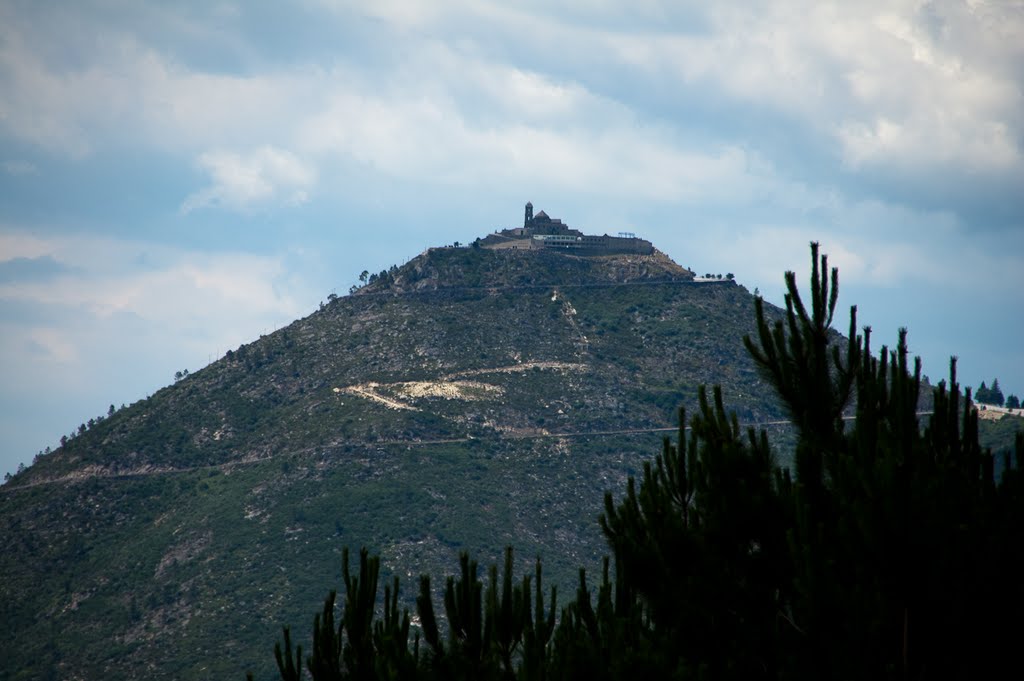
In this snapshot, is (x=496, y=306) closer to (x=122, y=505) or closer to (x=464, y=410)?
(x=464, y=410)

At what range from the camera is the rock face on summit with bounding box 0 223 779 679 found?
4363 inches

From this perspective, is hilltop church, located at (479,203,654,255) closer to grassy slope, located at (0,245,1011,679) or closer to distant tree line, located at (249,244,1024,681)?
grassy slope, located at (0,245,1011,679)

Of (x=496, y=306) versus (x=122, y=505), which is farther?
(x=496, y=306)

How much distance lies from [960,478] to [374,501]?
104 m

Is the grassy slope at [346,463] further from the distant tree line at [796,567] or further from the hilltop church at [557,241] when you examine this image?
the distant tree line at [796,567]

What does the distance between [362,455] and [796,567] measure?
108 meters

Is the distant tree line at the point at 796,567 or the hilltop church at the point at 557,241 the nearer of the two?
the distant tree line at the point at 796,567

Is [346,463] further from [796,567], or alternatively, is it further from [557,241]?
[796,567]

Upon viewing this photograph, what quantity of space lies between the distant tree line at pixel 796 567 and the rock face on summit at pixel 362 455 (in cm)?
8121

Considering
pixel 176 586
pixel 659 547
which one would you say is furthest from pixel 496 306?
pixel 659 547

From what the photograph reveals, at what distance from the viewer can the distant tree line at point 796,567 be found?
15.9 m

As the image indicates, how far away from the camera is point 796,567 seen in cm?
1798

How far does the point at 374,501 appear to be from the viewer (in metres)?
119

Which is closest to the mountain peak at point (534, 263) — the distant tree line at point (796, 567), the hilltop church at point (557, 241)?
the hilltop church at point (557, 241)
